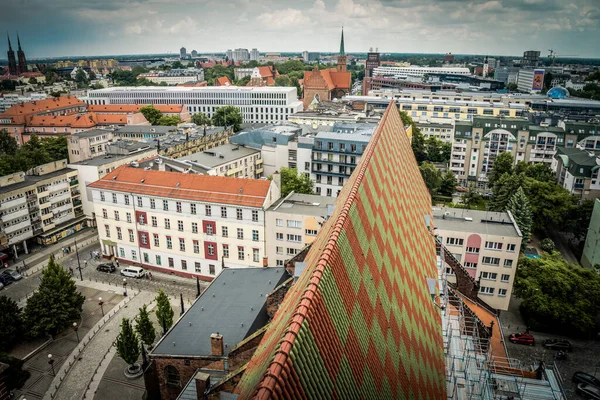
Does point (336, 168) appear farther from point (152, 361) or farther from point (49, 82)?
point (49, 82)

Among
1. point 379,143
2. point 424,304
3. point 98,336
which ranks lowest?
point 98,336

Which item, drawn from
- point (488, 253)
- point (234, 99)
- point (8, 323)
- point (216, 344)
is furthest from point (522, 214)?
point (234, 99)

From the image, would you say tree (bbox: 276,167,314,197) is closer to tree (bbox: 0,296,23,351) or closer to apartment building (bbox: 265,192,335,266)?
apartment building (bbox: 265,192,335,266)

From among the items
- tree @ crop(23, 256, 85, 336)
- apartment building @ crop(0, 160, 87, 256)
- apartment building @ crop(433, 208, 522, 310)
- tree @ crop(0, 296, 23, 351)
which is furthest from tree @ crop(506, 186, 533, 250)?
apartment building @ crop(0, 160, 87, 256)

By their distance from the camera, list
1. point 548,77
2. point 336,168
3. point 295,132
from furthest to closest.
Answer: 1. point 548,77
2. point 295,132
3. point 336,168

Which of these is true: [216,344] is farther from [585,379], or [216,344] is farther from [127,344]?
[585,379]

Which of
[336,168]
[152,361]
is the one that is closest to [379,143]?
[152,361]
